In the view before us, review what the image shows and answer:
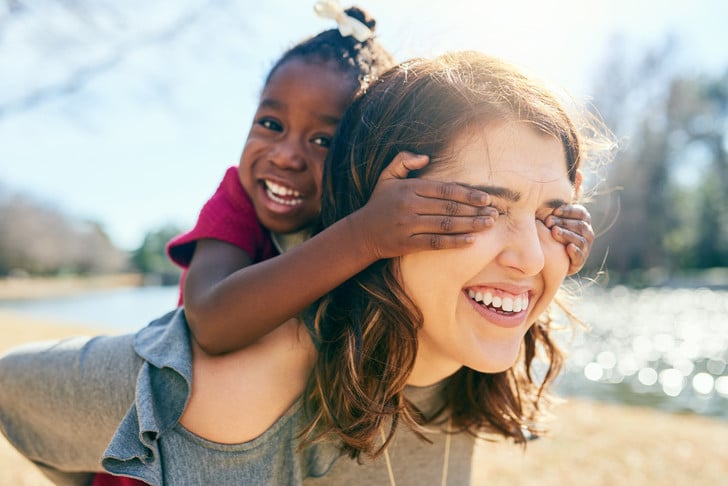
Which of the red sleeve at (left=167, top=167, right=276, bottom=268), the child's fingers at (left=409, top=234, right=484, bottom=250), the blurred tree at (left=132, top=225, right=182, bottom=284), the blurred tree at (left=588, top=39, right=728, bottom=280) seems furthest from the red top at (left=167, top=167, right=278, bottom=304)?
the blurred tree at (left=132, top=225, right=182, bottom=284)

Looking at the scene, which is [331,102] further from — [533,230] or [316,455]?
[316,455]

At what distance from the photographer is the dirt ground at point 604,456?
4.57 metres

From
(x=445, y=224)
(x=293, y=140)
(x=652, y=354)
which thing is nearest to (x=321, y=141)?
(x=293, y=140)

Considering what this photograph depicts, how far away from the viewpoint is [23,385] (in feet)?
6.60

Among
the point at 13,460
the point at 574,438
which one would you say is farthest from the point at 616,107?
the point at 13,460

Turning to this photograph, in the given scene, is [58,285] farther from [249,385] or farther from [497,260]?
[497,260]

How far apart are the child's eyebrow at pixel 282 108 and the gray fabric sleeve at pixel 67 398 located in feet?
3.43

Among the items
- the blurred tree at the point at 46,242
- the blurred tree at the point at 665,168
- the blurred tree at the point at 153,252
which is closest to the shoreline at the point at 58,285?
the blurred tree at the point at 46,242

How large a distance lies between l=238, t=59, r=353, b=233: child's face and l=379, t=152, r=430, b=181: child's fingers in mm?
720

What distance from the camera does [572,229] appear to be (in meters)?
1.76

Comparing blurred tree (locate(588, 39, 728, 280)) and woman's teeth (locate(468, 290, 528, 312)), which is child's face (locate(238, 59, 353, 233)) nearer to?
woman's teeth (locate(468, 290, 528, 312))

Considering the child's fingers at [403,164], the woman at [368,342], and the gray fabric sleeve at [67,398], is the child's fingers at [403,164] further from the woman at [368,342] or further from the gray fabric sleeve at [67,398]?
the gray fabric sleeve at [67,398]

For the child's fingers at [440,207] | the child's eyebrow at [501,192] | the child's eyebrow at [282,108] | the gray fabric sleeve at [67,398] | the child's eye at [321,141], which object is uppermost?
the child's eyebrow at [282,108]

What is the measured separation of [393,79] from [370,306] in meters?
0.70
